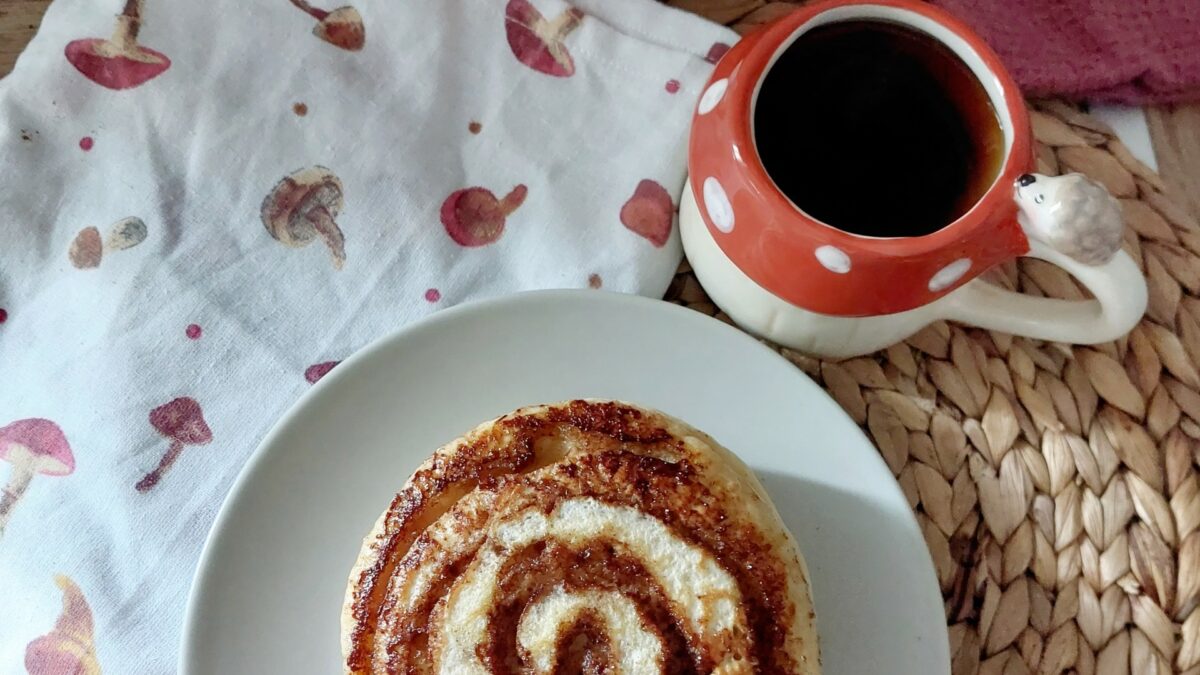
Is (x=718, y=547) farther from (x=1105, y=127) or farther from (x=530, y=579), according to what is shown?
(x=1105, y=127)

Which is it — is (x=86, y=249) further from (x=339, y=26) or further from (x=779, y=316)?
(x=779, y=316)

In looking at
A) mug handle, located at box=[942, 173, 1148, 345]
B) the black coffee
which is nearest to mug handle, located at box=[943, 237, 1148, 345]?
mug handle, located at box=[942, 173, 1148, 345]

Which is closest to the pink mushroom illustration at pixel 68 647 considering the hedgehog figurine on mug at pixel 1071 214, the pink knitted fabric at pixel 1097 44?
the hedgehog figurine on mug at pixel 1071 214

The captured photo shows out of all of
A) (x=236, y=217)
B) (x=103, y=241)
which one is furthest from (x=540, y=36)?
(x=103, y=241)

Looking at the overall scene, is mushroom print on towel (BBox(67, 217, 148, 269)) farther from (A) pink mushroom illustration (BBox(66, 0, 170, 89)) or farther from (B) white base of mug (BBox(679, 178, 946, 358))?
(B) white base of mug (BBox(679, 178, 946, 358))

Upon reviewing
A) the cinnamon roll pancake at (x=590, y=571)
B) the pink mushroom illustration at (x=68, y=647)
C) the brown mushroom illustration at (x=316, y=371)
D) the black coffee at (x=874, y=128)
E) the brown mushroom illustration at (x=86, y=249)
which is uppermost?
the black coffee at (x=874, y=128)

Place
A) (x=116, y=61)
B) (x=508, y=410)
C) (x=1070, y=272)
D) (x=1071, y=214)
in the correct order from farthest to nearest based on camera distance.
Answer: (x=116, y=61), (x=508, y=410), (x=1070, y=272), (x=1071, y=214)

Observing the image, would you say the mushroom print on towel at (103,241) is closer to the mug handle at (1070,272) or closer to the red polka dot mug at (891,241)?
the red polka dot mug at (891,241)
